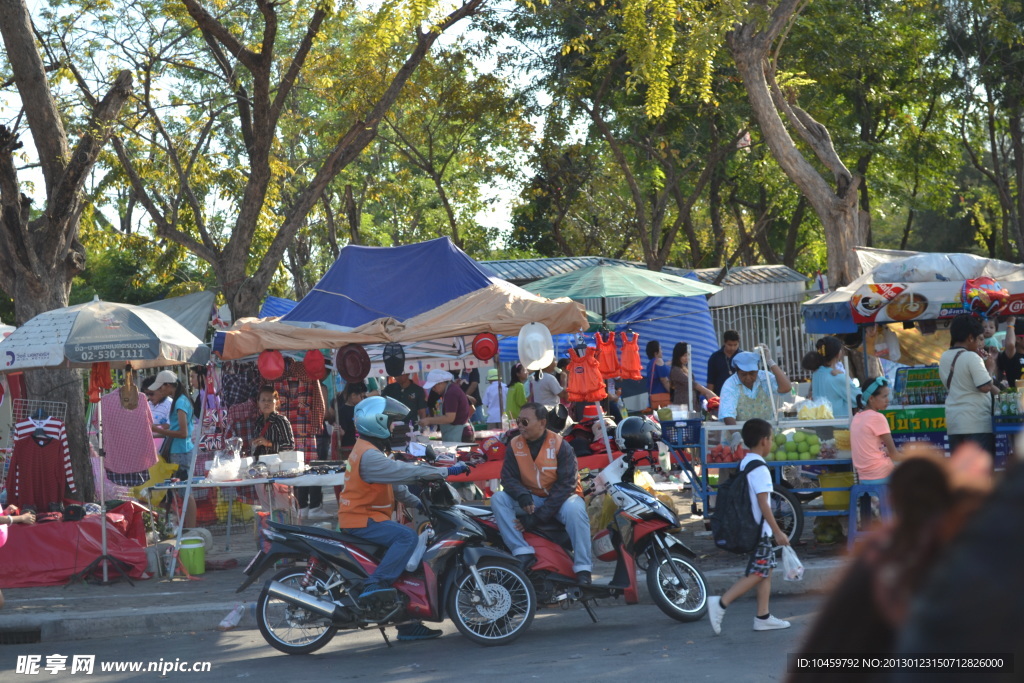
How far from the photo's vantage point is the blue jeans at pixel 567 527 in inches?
290

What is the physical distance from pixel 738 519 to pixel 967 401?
11.3 feet

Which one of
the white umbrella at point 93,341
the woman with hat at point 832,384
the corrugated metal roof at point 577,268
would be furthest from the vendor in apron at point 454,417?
the corrugated metal roof at point 577,268

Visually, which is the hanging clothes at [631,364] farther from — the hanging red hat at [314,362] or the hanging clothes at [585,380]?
the hanging red hat at [314,362]

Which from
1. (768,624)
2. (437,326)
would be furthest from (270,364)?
(768,624)

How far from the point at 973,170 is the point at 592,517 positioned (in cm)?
3105

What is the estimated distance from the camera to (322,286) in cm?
1253

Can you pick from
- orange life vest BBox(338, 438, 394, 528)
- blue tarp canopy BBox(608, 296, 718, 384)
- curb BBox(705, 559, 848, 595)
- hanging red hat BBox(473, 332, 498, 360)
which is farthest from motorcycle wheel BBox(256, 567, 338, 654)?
blue tarp canopy BBox(608, 296, 718, 384)

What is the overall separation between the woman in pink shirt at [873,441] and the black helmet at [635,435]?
6.16 ft

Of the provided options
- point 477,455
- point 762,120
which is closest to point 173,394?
point 477,455

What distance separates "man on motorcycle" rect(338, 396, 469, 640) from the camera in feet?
23.2

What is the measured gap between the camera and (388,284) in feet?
41.0

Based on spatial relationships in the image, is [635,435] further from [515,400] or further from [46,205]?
[46,205]

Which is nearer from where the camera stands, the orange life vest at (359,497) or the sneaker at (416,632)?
the orange life vest at (359,497)

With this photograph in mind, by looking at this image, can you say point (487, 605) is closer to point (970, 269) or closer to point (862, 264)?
point (970, 269)
